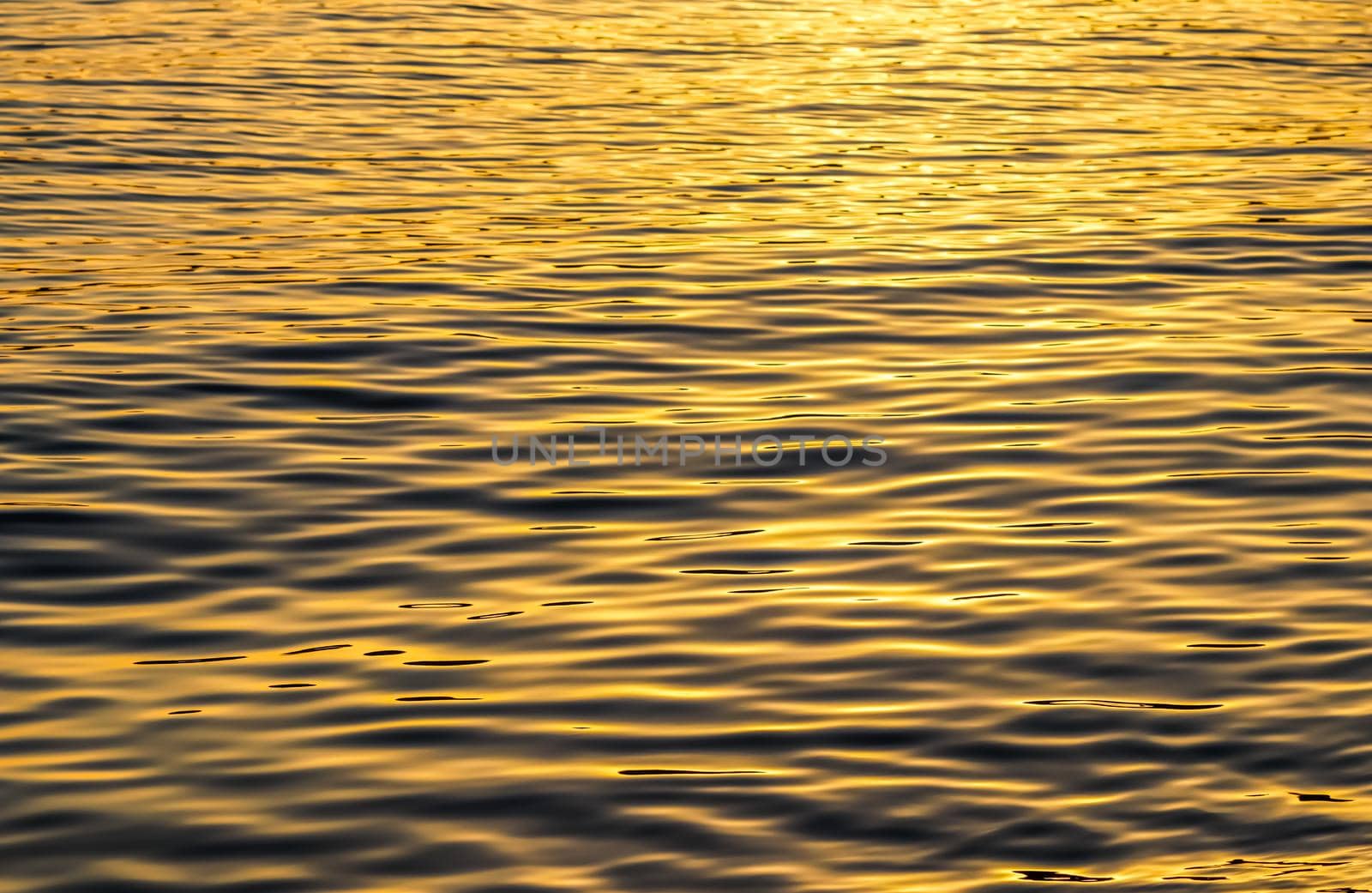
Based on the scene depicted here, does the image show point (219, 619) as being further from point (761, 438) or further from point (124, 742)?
point (761, 438)

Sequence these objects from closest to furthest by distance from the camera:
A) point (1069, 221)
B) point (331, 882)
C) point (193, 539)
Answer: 1. point (331, 882)
2. point (193, 539)
3. point (1069, 221)

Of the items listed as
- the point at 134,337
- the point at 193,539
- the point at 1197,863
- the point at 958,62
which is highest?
the point at 958,62

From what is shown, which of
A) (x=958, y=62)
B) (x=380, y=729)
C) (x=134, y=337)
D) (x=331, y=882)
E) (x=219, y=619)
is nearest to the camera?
(x=331, y=882)

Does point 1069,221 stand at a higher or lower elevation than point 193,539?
higher

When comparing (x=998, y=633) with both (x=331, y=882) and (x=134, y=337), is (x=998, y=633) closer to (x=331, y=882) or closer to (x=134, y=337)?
(x=331, y=882)

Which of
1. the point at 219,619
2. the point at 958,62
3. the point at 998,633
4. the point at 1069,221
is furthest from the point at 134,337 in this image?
the point at 958,62

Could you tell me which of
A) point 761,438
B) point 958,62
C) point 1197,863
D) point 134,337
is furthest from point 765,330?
point 958,62

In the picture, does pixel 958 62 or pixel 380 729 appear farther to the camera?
pixel 958 62

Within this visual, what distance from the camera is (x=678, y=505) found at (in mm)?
8367

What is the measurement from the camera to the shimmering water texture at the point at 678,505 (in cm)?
571

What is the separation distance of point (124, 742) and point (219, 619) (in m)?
0.98

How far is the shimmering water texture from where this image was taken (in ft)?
18.7

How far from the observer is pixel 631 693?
6547mm

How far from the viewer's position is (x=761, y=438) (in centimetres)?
913
